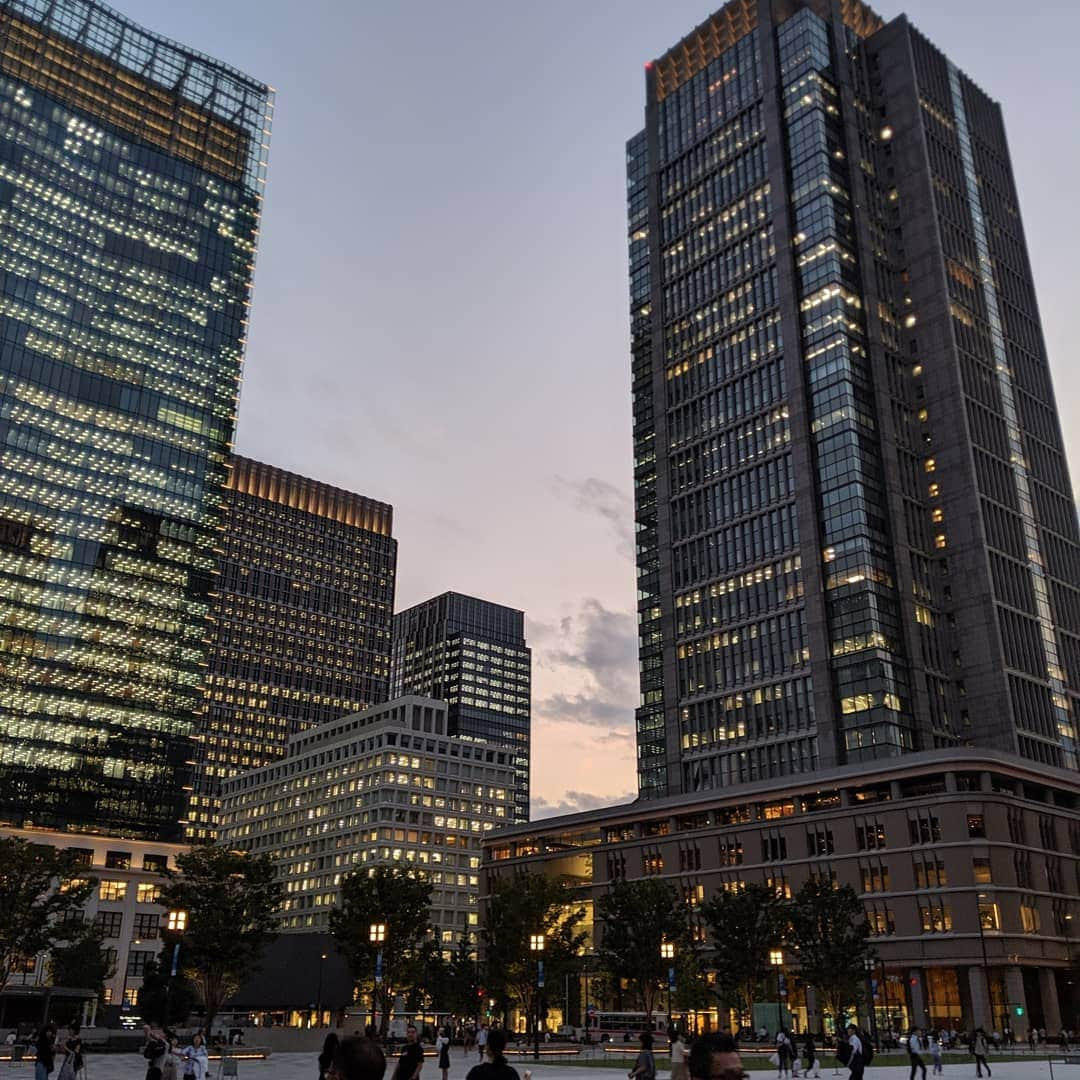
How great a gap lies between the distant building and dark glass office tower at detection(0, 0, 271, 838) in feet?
107

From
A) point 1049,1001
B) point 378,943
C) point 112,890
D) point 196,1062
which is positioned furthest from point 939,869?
point 112,890

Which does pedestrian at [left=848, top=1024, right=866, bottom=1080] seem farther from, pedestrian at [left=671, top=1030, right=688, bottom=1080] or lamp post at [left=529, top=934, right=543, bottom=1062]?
lamp post at [left=529, top=934, right=543, bottom=1062]

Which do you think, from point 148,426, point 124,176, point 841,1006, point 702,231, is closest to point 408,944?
point 841,1006

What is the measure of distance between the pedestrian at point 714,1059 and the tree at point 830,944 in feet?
273

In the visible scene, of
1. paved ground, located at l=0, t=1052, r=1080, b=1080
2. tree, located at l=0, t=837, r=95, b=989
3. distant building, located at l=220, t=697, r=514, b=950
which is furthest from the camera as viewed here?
distant building, located at l=220, t=697, r=514, b=950

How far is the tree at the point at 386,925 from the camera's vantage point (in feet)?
283

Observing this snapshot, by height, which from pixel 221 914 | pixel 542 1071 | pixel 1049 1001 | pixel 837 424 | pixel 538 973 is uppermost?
pixel 837 424

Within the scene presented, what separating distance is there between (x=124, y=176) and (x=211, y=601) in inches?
2692

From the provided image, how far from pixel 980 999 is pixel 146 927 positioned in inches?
4120

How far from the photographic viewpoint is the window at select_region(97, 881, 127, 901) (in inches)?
5541

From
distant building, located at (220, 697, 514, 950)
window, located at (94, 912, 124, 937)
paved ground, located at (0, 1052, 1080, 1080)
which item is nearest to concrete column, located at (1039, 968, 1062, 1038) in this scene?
paved ground, located at (0, 1052, 1080, 1080)

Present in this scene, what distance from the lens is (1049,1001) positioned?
101812mm

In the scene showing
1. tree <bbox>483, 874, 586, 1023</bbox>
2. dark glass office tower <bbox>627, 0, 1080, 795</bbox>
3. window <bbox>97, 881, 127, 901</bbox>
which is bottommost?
tree <bbox>483, 874, 586, 1023</bbox>

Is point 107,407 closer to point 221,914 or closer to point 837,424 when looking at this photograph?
point 221,914
